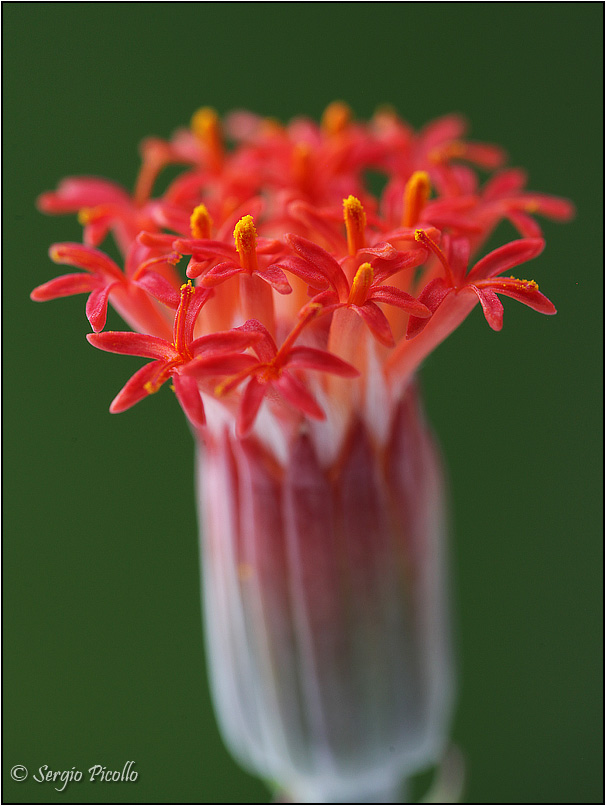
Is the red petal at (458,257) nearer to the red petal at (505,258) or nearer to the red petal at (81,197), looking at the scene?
the red petal at (505,258)

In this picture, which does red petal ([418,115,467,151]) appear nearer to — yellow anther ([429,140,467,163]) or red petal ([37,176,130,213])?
yellow anther ([429,140,467,163])

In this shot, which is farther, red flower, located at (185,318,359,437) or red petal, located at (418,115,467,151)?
red petal, located at (418,115,467,151)

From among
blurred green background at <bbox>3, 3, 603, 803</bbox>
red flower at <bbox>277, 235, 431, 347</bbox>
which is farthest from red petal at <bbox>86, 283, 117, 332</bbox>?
blurred green background at <bbox>3, 3, 603, 803</bbox>

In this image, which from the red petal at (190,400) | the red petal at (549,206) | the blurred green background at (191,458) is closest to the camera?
the red petal at (190,400)

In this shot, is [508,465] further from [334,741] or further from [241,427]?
[241,427]

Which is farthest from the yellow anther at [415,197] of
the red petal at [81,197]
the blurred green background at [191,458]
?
the blurred green background at [191,458]
